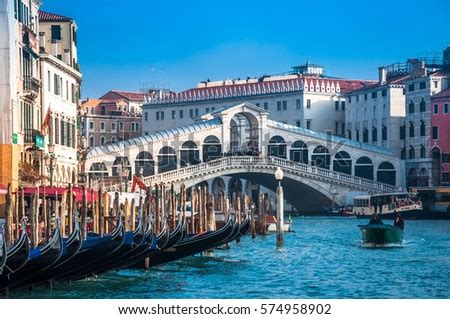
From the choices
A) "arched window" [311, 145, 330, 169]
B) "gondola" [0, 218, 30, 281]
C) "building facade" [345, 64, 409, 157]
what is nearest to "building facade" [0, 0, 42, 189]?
"gondola" [0, 218, 30, 281]

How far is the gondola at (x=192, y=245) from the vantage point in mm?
8039

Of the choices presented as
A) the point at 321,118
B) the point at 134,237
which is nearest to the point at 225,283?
the point at 134,237

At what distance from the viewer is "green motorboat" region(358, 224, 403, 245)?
34.1 ft

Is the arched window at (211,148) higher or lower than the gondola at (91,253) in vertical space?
higher

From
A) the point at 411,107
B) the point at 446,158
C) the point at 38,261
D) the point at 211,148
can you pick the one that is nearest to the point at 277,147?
the point at 211,148

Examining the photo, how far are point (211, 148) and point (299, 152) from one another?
41.1 inches

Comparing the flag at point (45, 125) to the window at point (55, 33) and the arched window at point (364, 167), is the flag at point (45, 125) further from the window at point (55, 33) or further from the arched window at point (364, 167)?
the arched window at point (364, 167)

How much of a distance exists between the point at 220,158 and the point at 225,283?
31.2ft

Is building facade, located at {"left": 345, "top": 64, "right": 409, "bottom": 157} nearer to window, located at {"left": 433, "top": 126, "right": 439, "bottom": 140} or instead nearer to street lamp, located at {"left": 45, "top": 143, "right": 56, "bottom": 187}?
window, located at {"left": 433, "top": 126, "right": 439, "bottom": 140}

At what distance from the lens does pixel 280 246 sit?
1019 centimetres

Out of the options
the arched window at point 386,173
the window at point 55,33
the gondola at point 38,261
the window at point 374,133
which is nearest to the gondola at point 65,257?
the gondola at point 38,261

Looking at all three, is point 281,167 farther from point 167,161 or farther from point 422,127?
point 167,161

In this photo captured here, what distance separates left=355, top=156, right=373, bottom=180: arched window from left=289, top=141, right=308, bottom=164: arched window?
0.62 meters

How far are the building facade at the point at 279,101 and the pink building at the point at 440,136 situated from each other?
3.54ft
